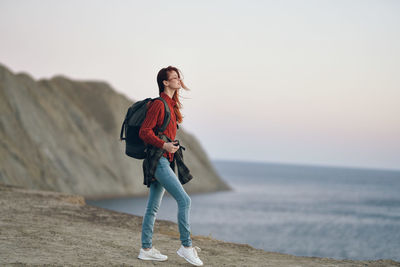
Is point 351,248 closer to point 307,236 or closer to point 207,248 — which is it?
point 307,236

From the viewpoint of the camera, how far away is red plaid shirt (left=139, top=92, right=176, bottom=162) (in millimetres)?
5711

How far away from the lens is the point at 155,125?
5.88m

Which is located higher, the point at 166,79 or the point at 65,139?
the point at 65,139

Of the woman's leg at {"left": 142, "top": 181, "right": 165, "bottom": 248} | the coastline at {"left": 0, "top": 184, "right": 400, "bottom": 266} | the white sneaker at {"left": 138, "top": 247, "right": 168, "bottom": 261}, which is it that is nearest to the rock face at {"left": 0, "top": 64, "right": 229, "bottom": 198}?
the coastline at {"left": 0, "top": 184, "right": 400, "bottom": 266}

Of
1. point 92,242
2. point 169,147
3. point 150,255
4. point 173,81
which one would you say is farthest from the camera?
point 92,242

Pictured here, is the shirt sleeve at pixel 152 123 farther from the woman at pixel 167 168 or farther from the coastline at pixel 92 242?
the coastline at pixel 92 242

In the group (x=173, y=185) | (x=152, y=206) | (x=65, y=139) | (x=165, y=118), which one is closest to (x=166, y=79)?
(x=165, y=118)

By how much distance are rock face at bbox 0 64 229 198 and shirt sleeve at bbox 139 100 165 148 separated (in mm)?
29641

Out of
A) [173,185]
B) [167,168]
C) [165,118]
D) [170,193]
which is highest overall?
[165,118]

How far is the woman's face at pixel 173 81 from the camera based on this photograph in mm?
6082

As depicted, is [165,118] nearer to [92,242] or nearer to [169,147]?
[169,147]

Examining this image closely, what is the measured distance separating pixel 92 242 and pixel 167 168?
243 centimetres

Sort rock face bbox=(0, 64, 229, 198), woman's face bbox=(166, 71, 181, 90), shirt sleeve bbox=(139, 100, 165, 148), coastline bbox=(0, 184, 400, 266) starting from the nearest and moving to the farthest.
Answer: shirt sleeve bbox=(139, 100, 165, 148) → woman's face bbox=(166, 71, 181, 90) → coastline bbox=(0, 184, 400, 266) → rock face bbox=(0, 64, 229, 198)

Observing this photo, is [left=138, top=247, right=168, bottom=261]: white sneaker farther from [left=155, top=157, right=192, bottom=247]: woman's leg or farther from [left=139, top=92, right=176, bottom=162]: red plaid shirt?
[left=139, top=92, right=176, bottom=162]: red plaid shirt
